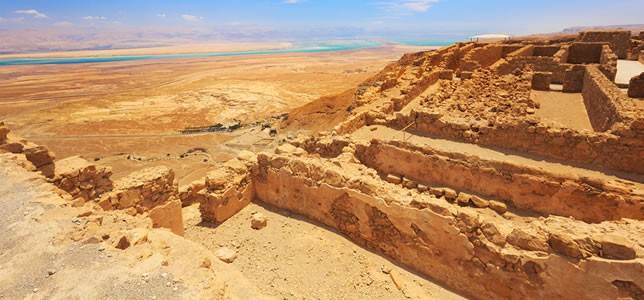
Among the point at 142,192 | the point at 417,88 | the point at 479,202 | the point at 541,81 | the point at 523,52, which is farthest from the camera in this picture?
the point at 523,52

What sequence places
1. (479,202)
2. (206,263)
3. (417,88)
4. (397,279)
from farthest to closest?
1. (417,88)
2. (479,202)
3. (397,279)
4. (206,263)

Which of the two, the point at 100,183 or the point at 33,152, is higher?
the point at 33,152

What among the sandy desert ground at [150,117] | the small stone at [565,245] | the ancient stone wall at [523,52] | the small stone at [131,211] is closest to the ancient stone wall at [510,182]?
the small stone at [565,245]

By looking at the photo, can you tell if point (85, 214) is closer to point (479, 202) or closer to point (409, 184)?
point (409, 184)

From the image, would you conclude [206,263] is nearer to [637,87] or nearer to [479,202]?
[479,202]

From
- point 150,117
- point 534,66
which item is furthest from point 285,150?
point 150,117

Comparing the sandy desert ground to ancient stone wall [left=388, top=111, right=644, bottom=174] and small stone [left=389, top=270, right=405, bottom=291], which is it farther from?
ancient stone wall [left=388, top=111, right=644, bottom=174]

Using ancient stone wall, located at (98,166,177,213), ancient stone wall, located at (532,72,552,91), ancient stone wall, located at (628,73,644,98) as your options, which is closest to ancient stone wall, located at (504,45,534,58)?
ancient stone wall, located at (532,72,552,91)

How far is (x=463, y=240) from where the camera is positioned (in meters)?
4.81

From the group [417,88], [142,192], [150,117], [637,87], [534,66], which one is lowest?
[150,117]

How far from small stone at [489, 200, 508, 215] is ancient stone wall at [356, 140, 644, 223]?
33 centimetres

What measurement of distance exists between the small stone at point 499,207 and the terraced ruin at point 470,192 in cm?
2

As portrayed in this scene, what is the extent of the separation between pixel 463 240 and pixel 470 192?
116 inches

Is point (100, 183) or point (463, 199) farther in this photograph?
point (463, 199)
